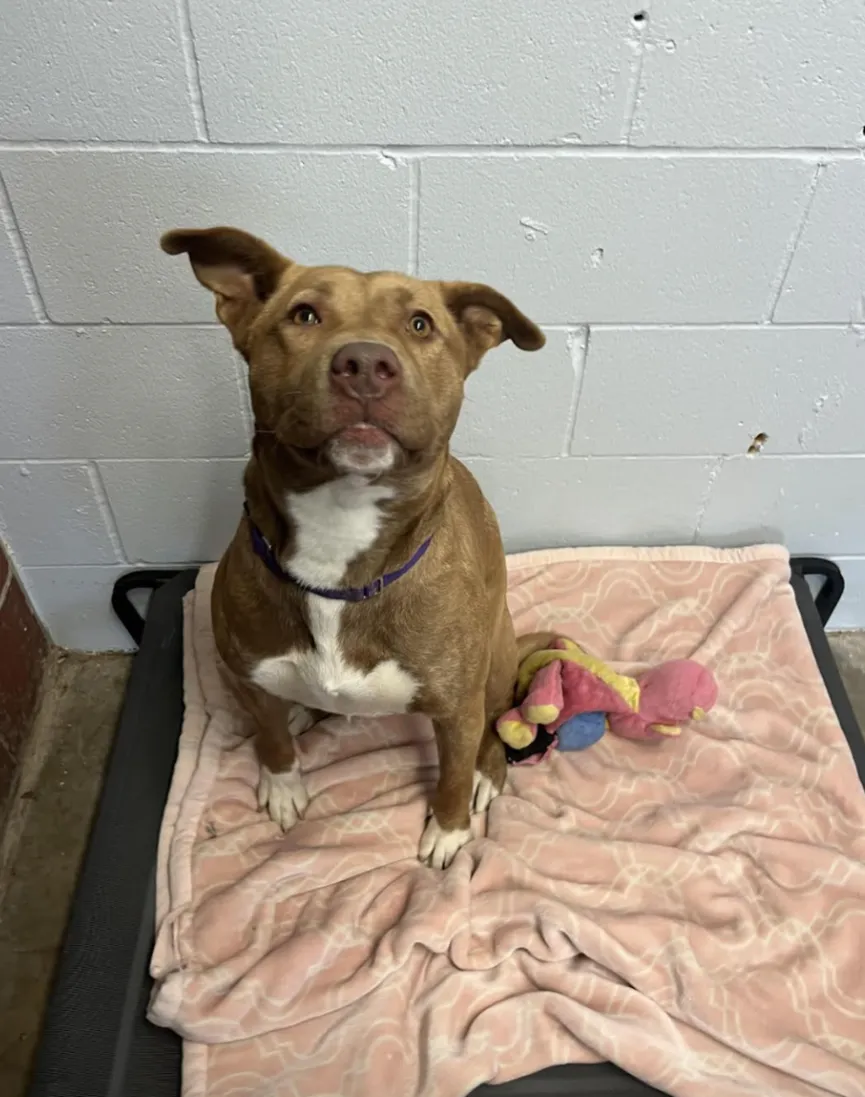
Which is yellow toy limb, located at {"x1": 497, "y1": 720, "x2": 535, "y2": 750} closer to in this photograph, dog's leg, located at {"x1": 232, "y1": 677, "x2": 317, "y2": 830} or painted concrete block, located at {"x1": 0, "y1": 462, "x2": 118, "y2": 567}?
dog's leg, located at {"x1": 232, "y1": 677, "x2": 317, "y2": 830}

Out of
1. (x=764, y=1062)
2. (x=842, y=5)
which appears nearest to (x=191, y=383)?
(x=842, y=5)

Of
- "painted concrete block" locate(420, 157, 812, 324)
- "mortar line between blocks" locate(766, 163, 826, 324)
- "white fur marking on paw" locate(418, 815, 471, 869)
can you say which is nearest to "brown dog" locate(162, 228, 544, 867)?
"white fur marking on paw" locate(418, 815, 471, 869)

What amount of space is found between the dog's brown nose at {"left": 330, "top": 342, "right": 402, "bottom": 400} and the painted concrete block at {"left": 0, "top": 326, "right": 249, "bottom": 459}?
88 cm

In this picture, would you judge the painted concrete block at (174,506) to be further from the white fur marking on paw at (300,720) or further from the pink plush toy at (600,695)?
the pink plush toy at (600,695)

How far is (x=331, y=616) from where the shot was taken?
1551 millimetres

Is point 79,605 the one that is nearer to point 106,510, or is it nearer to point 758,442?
point 106,510

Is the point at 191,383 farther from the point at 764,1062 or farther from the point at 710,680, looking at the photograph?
the point at 764,1062

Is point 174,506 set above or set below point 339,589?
below

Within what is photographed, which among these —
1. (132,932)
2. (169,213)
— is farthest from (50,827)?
(169,213)

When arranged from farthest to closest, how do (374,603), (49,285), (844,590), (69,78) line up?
(844,590) → (49,285) → (69,78) → (374,603)

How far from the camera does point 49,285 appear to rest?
190 centimetres

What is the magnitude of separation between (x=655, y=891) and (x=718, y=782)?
36 cm

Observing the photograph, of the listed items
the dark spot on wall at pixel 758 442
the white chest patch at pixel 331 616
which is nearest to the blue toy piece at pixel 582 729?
the white chest patch at pixel 331 616

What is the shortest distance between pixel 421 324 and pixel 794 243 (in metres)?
1.05
